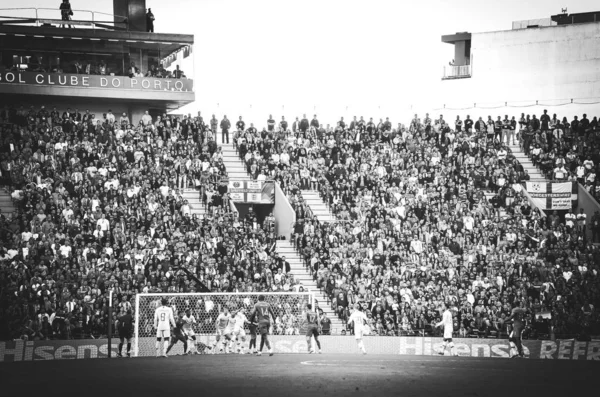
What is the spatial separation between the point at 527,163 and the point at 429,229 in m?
10.5

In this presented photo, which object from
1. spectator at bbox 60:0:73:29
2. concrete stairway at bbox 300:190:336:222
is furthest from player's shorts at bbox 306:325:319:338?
spectator at bbox 60:0:73:29

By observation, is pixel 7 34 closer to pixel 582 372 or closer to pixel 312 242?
pixel 312 242

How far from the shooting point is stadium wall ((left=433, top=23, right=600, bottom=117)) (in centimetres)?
6831

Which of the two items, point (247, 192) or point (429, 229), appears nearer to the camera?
point (429, 229)

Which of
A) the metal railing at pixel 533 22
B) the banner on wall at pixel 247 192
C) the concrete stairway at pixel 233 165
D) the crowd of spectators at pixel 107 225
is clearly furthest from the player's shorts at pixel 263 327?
the metal railing at pixel 533 22

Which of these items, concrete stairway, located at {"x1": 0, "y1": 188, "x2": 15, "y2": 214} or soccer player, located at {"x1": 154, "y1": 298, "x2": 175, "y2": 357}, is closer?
soccer player, located at {"x1": 154, "y1": 298, "x2": 175, "y2": 357}

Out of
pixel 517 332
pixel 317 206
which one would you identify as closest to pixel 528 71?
pixel 317 206

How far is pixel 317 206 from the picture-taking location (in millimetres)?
50031

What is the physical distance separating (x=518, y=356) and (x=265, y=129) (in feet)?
74.5

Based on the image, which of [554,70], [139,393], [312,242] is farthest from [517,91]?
[139,393]

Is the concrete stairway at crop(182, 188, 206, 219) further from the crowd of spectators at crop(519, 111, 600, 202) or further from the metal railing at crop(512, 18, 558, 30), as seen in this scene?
the metal railing at crop(512, 18, 558, 30)

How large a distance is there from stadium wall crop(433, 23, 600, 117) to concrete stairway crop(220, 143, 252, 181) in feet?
80.3

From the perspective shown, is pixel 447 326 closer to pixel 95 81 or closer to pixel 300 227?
pixel 300 227

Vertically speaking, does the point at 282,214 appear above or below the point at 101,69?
below
